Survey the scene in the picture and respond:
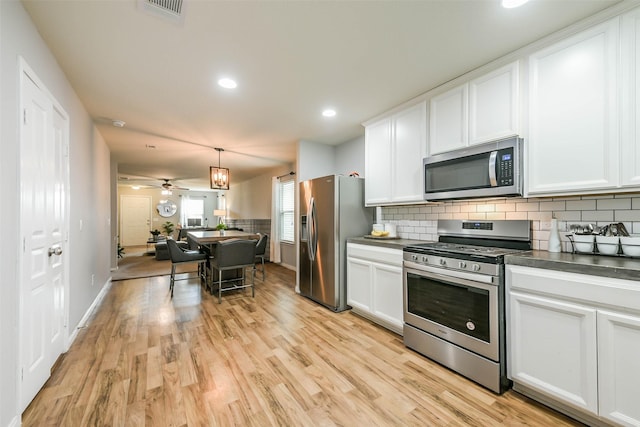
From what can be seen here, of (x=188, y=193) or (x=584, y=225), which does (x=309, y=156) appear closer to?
(x=584, y=225)

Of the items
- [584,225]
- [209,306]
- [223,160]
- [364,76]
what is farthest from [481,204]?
[223,160]

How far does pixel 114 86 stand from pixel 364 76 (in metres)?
2.37

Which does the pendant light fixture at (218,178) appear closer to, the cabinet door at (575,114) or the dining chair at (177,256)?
the dining chair at (177,256)

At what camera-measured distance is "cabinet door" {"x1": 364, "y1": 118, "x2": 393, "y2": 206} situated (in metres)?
3.05

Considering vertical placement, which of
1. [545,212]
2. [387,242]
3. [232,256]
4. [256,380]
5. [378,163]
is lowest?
[256,380]

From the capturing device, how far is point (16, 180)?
148 cm

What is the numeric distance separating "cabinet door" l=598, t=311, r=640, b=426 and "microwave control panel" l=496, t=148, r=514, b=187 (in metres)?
0.99

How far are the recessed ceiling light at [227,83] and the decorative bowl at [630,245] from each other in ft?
10.3

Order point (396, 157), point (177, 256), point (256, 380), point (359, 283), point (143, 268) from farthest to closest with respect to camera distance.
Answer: point (143, 268) → point (177, 256) → point (359, 283) → point (396, 157) → point (256, 380)

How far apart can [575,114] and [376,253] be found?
1885 millimetres

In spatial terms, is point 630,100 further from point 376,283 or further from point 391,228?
point 376,283

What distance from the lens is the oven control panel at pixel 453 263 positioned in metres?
1.80

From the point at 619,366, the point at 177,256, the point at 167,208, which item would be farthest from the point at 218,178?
the point at 167,208

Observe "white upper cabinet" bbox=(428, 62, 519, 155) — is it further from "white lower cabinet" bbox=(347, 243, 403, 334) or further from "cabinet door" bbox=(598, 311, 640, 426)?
"cabinet door" bbox=(598, 311, 640, 426)
